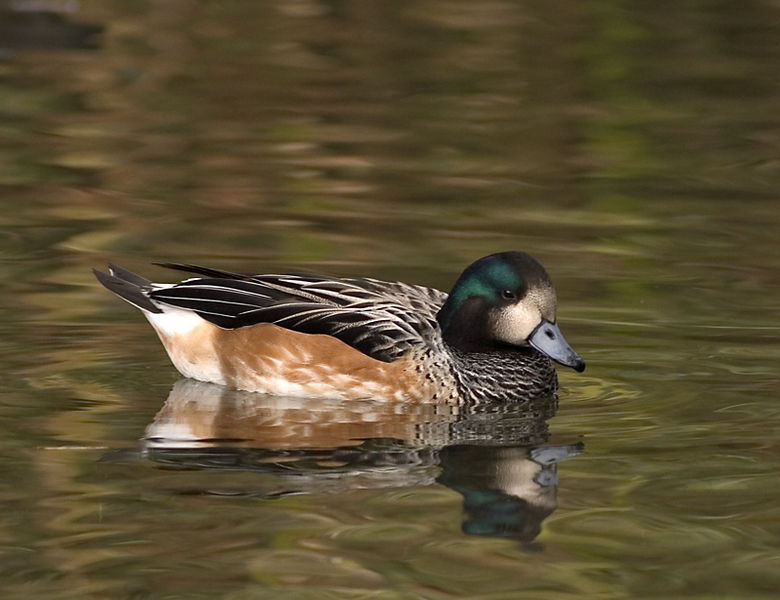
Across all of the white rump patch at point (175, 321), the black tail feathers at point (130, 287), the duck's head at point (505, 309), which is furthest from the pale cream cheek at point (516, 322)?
the black tail feathers at point (130, 287)

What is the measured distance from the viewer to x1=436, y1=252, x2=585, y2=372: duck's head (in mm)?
8773

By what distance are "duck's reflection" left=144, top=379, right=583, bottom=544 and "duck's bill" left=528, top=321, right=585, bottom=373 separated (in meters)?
0.30

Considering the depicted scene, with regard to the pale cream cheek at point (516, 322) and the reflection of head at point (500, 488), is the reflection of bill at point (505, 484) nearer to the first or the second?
the reflection of head at point (500, 488)

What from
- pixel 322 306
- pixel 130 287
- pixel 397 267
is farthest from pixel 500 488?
pixel 397 267

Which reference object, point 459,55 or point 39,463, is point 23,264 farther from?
point 459,55

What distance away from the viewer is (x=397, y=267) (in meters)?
11.5

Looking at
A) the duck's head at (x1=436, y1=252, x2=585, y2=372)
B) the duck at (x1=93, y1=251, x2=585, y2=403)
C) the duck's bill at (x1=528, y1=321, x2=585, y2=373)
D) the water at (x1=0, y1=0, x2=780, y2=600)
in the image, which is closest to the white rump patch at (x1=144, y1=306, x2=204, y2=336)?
the duck at (x1=93, y1=251, x2=585, y2=403)

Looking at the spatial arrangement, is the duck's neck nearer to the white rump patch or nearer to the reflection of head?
the reflection of head

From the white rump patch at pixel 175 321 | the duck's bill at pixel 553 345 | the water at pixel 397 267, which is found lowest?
the water at pixel 397 267

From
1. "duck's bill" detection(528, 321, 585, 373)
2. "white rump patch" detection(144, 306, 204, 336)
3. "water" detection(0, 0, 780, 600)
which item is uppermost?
"duck's bill" detection(528, 321, 585, 373)

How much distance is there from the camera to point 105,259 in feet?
38.6

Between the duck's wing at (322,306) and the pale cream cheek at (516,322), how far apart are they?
13.5 inches

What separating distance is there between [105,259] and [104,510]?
5006 millimetres

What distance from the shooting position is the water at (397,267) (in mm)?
6551
